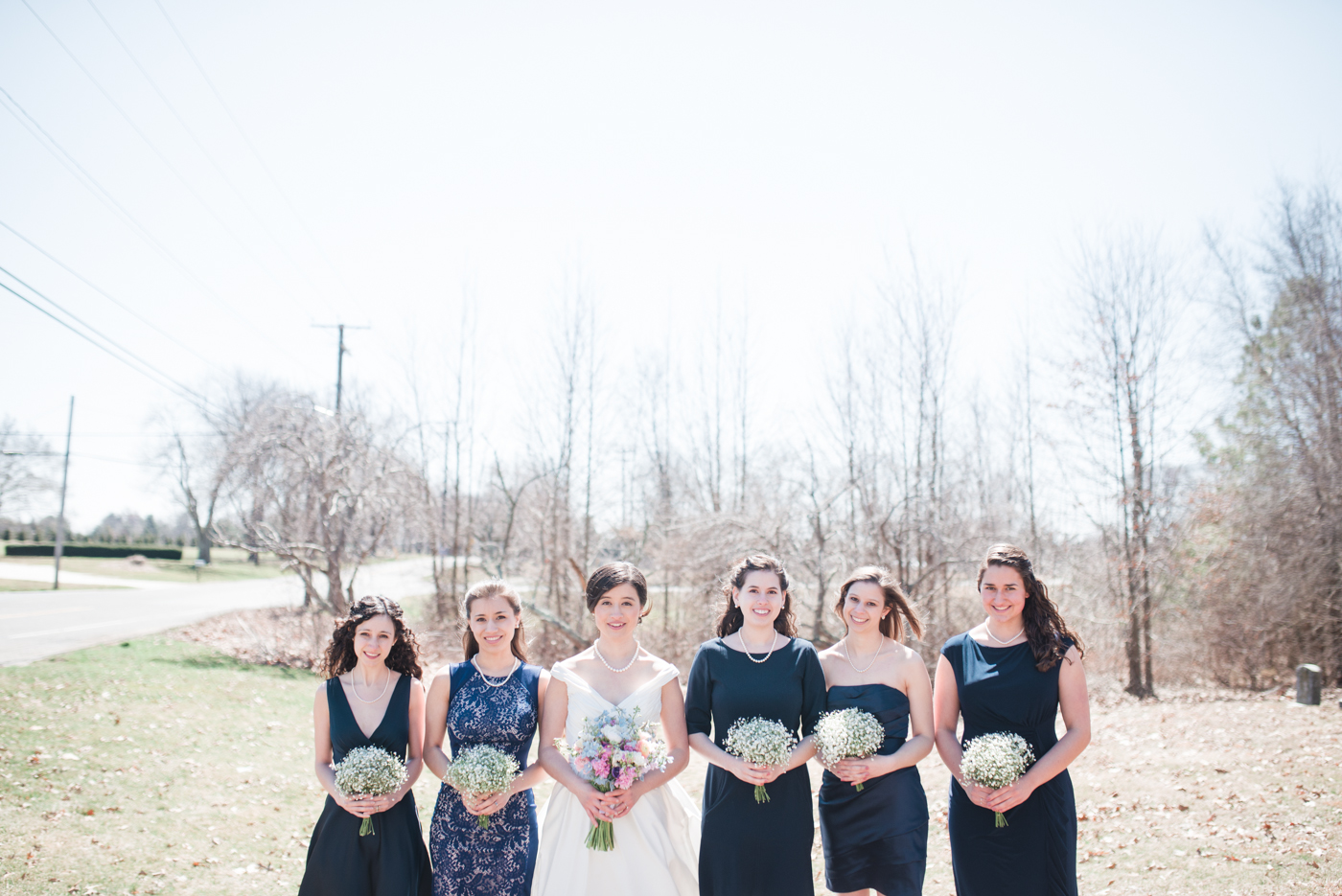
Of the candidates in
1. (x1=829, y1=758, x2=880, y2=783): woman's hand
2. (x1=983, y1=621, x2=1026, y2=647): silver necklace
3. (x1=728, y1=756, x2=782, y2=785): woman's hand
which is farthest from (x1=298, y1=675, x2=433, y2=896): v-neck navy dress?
(x1=983, y1=621, x2=1026, y2=647): silver necklace

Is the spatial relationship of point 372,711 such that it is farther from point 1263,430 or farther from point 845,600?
point 1263,430

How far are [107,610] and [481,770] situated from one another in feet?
70.6

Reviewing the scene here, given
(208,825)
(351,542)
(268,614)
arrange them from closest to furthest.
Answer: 1. (208,825)
2. (351,542)
3. (268,614)

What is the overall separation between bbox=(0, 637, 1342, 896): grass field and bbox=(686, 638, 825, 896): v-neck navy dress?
10.9 ft

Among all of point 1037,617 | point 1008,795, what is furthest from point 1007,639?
point 1008,795

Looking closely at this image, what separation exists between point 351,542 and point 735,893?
47.0 ft

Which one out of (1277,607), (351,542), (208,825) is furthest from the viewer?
(351,542)

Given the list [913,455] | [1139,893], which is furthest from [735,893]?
[913,455]

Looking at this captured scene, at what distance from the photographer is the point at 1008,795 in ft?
11.1

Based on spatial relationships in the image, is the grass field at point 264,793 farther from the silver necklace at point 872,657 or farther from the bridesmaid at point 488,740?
the silver necklace at point 872,657

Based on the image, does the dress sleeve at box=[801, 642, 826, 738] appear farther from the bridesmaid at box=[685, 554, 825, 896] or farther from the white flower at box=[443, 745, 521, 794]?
the white flower at box=[443, 745, 521, 794]

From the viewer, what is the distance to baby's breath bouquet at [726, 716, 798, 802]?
3.34m

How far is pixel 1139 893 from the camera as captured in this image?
529 centimetres

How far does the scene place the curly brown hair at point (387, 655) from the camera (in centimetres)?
391
